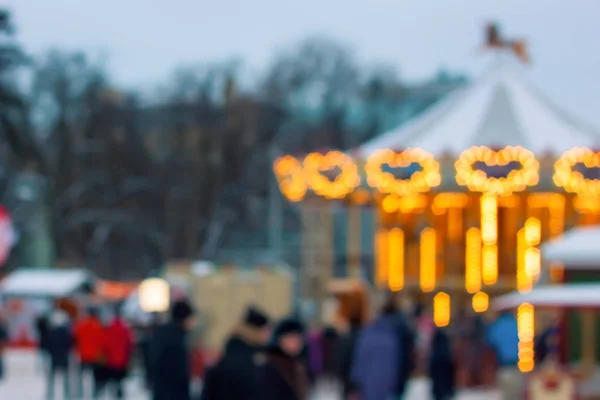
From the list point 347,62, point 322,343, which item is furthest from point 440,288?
point 347,62

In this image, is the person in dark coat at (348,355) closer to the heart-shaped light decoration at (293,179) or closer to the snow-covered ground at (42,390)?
the snow-covered ground at (42,390)

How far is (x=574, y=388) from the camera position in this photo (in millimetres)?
14875

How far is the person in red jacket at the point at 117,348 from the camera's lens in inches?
717

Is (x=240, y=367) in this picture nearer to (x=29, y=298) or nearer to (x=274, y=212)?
(x=29, y=298)

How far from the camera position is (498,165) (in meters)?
28.5

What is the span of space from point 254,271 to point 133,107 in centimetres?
3568

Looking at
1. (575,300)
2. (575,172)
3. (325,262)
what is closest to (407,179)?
(575,172)

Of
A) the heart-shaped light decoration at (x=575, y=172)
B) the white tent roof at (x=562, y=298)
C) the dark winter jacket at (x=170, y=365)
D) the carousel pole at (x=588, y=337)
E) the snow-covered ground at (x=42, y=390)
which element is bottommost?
the snow-covered ground at (x=42, y=390)

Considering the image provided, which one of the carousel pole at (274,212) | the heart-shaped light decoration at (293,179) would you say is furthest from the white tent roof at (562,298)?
the carousel pole at (274,212)

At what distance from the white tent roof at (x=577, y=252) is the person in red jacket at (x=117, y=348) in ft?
16.4

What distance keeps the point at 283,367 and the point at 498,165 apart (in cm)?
1974

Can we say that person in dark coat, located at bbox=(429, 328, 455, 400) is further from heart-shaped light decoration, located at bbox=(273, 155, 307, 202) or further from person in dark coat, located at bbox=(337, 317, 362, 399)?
heart-shaped light decoration, located at bbox=(273, 155, 307, 202)

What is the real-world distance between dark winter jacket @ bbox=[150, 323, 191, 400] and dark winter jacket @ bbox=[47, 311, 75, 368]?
8.91m

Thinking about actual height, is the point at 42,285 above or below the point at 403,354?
below
